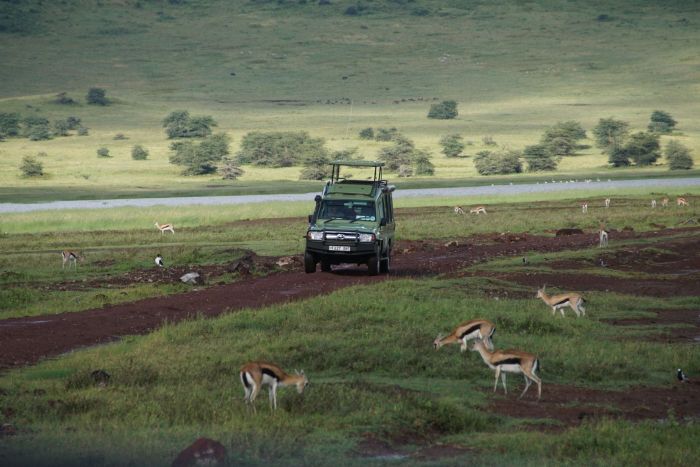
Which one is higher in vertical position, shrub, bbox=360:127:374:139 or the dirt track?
the dirt track

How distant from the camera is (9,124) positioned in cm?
10856

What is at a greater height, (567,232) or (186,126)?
(567,232)

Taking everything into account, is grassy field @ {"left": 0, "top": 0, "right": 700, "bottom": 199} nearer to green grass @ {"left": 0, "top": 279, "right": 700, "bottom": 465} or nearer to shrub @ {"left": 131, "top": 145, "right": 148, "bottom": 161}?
shrub @ {"left": 131, "top": 145, "right": 148, "bottom": 161}

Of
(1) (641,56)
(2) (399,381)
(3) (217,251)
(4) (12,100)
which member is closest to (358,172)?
(3) (217,251)

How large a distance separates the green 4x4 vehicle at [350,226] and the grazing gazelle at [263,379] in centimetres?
1284

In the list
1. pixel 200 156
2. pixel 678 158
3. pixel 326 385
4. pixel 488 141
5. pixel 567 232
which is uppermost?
pixel 326 385

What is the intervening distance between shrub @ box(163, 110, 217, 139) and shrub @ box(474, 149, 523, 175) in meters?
28.7

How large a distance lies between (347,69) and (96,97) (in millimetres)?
32922

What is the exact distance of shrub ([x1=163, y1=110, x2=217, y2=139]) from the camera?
347 ft

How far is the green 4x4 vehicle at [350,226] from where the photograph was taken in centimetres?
2577

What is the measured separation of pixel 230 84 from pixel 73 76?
17759mm

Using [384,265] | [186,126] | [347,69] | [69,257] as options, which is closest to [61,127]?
[186,126]

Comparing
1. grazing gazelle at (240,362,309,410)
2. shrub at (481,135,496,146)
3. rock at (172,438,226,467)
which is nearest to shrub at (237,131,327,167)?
shrub at (481,135,496,146)

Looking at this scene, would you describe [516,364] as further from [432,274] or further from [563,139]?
[563,139]
